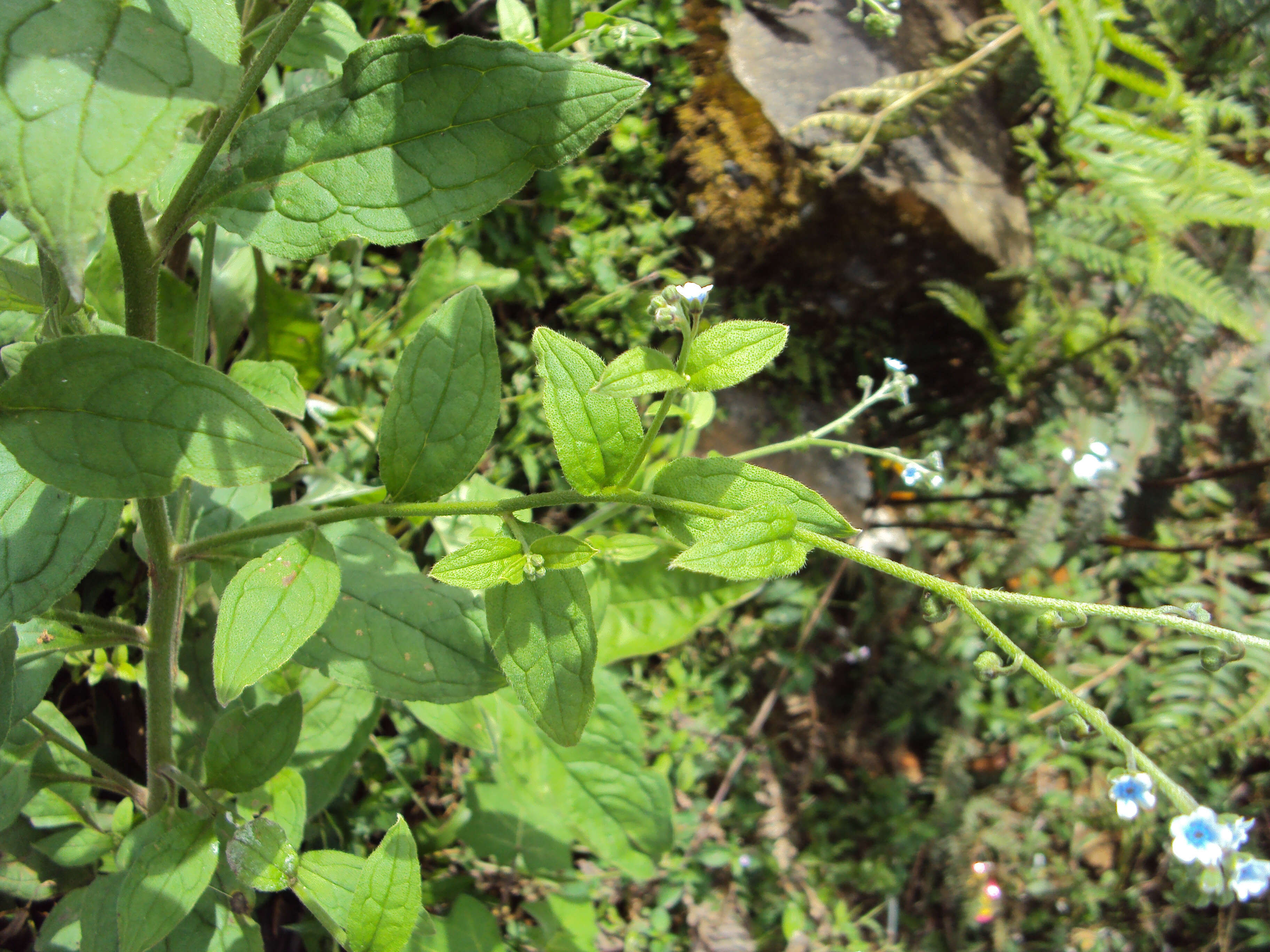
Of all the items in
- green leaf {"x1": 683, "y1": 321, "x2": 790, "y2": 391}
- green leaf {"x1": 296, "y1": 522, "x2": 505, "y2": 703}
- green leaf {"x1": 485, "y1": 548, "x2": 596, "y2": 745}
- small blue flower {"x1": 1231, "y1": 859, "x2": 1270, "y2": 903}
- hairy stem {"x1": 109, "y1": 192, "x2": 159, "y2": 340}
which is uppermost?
hairy stem {"x1": 109, "y1": 192, "x2": 159, "y2": 340}

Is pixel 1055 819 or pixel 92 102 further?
pixel 1055 819

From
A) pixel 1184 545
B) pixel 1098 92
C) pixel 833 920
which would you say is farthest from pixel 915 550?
pixel 1098 92

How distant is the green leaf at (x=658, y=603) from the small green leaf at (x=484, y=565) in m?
1.32

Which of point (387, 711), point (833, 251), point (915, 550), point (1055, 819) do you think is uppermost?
point (833, 251)

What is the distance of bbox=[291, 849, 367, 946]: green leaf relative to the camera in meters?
1.25

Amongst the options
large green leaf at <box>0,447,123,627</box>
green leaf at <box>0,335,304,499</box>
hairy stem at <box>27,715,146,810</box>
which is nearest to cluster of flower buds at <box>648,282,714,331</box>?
green leaf at <box>0,335,304,499</box>

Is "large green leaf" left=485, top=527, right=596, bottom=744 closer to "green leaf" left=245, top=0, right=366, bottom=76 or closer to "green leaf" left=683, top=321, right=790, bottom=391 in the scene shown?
"green leaf" left=683, top=321, right=790, bottom=391

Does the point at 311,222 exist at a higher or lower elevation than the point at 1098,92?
higher

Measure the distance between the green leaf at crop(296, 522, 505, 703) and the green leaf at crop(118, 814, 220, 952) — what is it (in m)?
0.34

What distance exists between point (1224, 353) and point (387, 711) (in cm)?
344

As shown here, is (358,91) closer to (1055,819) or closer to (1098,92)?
(1098,92)

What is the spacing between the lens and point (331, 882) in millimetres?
1325

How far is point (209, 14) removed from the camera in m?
0.86

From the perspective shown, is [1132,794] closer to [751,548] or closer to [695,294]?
[751,548]
